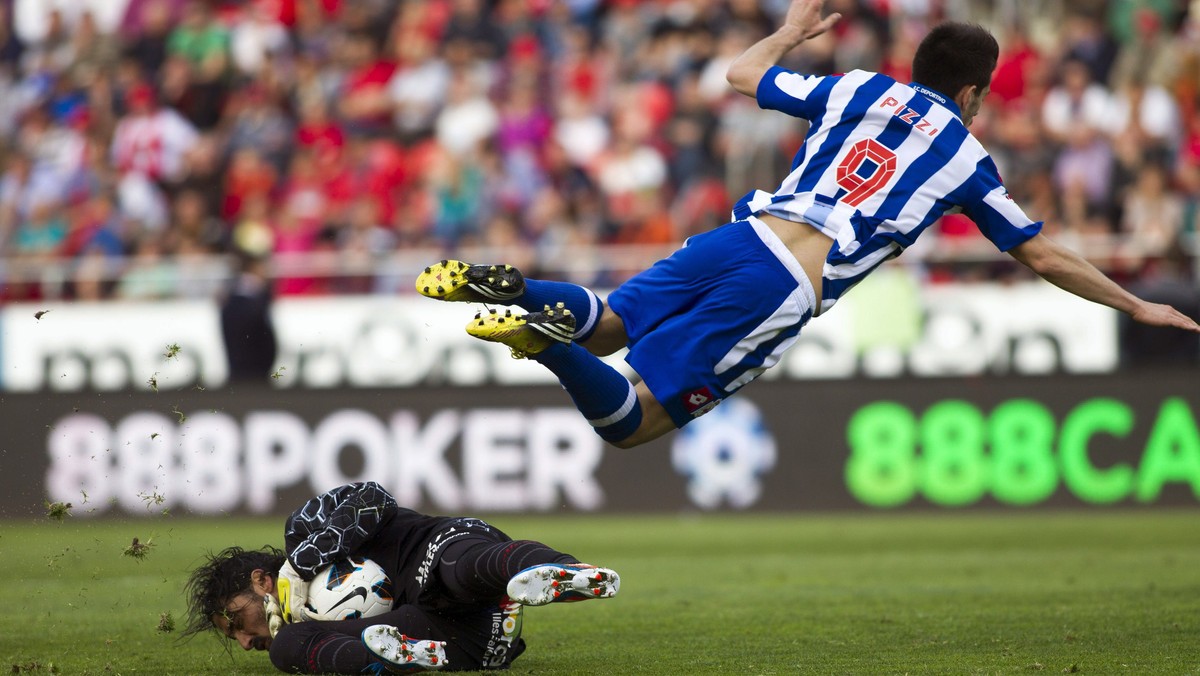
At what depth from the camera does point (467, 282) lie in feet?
18.6

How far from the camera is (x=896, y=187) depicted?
5.88 meters

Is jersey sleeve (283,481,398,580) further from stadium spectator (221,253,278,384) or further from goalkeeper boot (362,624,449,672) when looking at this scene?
stadium spectator (221,253,278,384)

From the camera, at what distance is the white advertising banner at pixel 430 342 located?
1328 cm

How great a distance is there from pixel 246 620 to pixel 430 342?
A: 27.4 feet

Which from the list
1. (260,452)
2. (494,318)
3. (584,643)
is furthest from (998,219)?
(260,452)

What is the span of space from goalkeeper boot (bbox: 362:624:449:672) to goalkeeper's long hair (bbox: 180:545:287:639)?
66 centimetres

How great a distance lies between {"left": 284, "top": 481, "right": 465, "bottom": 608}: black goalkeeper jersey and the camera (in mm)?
5621

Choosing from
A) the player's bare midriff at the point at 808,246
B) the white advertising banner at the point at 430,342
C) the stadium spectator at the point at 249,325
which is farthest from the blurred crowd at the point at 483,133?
the player's bare midriff at the point at 808,246

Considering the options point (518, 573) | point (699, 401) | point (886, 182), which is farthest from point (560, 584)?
point (886, 182)

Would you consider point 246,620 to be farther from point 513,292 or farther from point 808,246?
point 808,246

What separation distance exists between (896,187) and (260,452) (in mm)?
8885

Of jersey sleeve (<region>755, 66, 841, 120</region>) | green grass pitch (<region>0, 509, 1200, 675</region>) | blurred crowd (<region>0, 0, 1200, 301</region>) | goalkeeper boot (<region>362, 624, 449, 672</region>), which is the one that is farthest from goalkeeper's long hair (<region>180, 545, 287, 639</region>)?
blurred crowd (<region>0, 0, 1200, 301</region>)

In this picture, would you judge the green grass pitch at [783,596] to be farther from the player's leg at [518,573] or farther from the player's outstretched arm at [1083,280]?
the player's outstretched arm at [1083,280]

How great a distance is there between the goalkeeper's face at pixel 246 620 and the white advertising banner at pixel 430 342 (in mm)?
7057
